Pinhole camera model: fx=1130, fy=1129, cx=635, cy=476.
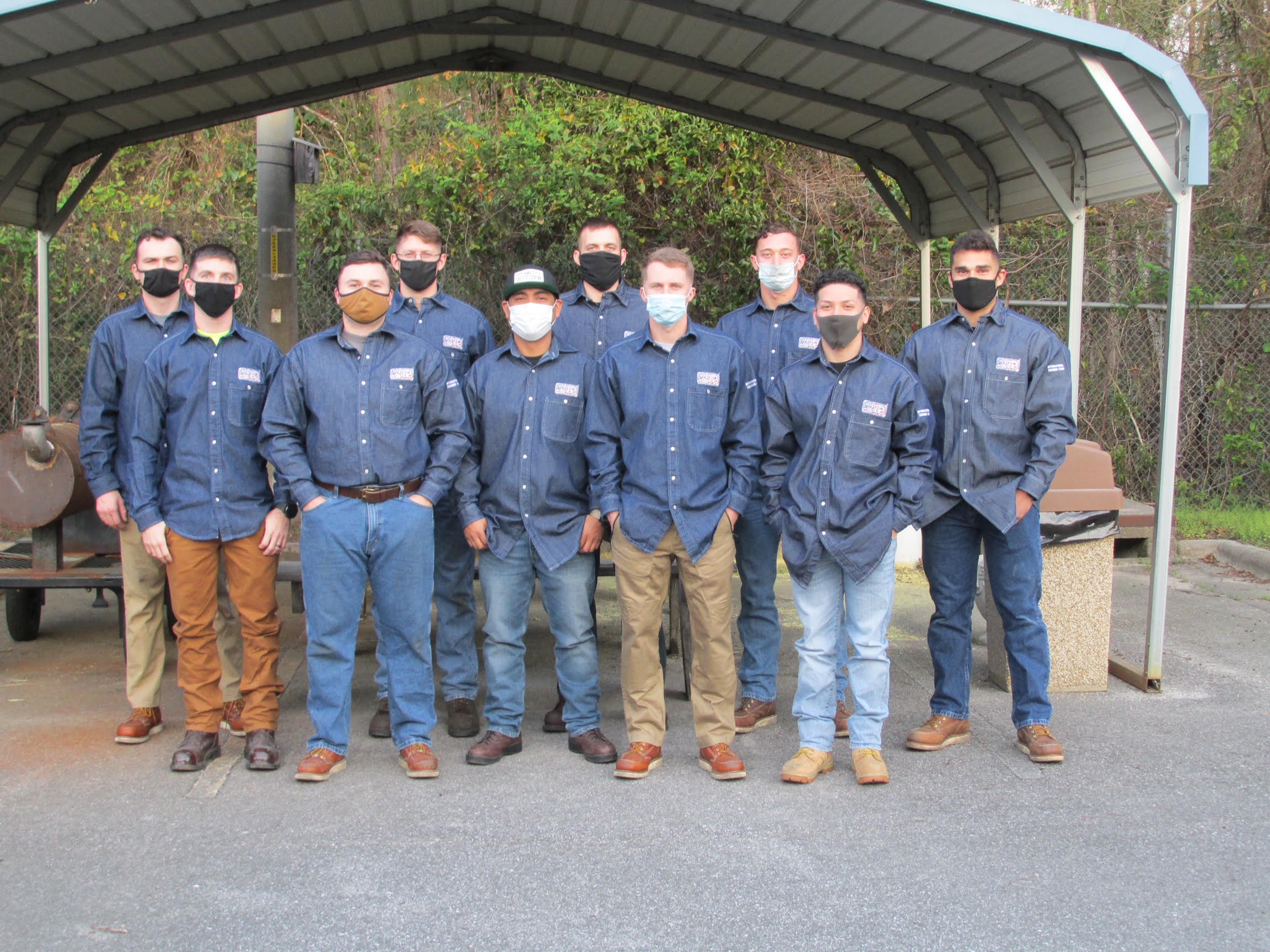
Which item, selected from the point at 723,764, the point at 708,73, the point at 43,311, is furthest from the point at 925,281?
the point at 43,311

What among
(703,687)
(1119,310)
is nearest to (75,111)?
(703,687)

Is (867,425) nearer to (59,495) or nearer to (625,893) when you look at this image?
(625,893)

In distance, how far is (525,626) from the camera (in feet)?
15.7

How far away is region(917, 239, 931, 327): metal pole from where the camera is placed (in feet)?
25.2

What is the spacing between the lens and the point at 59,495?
5688 millimetres

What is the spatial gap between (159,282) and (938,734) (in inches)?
157

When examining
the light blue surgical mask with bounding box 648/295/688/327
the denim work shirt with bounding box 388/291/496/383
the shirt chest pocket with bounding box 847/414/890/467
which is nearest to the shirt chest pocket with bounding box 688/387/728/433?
the light blue surgical mask with bounding box 648/295/688/327

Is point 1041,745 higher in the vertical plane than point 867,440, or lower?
lower

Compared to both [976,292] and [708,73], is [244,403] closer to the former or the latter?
[976,292]

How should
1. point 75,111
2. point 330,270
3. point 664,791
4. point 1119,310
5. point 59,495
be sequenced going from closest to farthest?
point 664,791 < point 59,495 < point 75,111 < point 330,270 < point 1119,310

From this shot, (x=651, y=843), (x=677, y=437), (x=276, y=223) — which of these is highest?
(x=276, y=223)

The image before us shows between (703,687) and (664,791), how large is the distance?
469mm

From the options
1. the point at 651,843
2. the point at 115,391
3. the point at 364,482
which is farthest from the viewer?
the point at 115,391

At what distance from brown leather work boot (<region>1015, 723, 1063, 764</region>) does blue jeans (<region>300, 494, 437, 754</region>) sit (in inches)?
100.0
